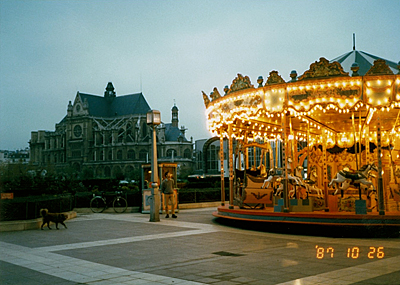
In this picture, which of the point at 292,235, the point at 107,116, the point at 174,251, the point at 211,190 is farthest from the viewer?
the point at 107,116

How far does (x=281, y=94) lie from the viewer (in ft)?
44.2

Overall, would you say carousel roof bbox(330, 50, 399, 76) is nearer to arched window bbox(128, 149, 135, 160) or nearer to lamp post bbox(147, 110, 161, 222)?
lamp post bbox(147, 110, 161, 222)

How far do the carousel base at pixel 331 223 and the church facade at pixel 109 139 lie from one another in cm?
9083

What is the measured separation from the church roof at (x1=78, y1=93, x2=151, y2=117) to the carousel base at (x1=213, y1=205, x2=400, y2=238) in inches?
4077

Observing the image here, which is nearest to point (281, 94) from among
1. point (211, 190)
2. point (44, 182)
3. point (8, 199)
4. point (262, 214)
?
point (262, 214)

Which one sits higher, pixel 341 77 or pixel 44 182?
pixel 341 77

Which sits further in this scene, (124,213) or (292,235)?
(124,213)

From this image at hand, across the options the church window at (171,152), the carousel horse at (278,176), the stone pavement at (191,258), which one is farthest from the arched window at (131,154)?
the stone pavement at (191,258)

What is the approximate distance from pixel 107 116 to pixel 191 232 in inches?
4427

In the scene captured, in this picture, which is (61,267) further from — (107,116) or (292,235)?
(107,116)

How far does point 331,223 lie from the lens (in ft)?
38.3

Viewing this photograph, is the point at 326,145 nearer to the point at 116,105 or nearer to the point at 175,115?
the point at 175,115

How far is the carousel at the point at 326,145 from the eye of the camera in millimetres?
12422

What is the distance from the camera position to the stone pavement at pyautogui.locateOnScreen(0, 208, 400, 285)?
261 inches
